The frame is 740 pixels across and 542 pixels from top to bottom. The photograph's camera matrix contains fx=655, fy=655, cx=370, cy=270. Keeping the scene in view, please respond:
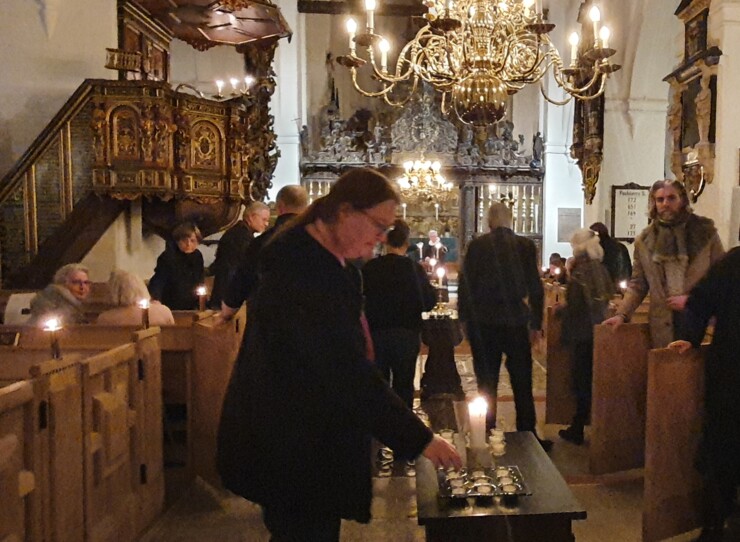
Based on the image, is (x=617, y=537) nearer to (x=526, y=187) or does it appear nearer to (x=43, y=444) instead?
(x=43, y=444)

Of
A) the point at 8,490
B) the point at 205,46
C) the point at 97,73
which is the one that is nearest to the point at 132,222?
the point at 97,73

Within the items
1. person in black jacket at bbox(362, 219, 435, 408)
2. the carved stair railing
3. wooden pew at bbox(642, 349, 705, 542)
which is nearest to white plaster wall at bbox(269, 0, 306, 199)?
the carved stair railing

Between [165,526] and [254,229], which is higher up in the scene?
[254,229]

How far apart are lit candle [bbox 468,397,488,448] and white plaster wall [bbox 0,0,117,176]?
287 inches

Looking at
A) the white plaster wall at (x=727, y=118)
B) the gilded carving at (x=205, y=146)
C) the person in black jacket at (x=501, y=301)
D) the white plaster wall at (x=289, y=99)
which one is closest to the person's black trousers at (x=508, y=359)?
the person in black jacket at (x=501, y=301)

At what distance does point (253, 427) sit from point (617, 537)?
242 centimetres

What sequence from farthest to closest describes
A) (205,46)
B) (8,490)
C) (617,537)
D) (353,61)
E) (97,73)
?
(205,46)
(97,73)
(353,61)
(617,537)
(8,490)

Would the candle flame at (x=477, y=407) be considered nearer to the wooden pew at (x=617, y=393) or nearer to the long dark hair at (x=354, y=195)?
the long dark hair at (x=354, y=195)

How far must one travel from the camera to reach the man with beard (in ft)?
12.5

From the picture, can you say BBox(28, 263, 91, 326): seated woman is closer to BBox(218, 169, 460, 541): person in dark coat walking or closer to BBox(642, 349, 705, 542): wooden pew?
BBox(218, 169, 460, 541): person in dark coat walking

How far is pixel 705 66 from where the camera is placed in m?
6.72

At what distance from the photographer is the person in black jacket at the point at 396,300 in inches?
179

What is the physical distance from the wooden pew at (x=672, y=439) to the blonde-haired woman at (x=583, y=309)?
1.54m

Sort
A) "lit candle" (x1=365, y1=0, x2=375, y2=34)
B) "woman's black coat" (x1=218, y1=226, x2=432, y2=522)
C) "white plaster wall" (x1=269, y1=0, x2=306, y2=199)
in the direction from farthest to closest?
"white plaster wall" (x1=269, y1=0, x2=306, y2=199) < "lit candle" (x1=365, y1=0, x2=375, y2=34) < "woman's black coat" (x1=218, y1=226, x2=432, y2=522)
